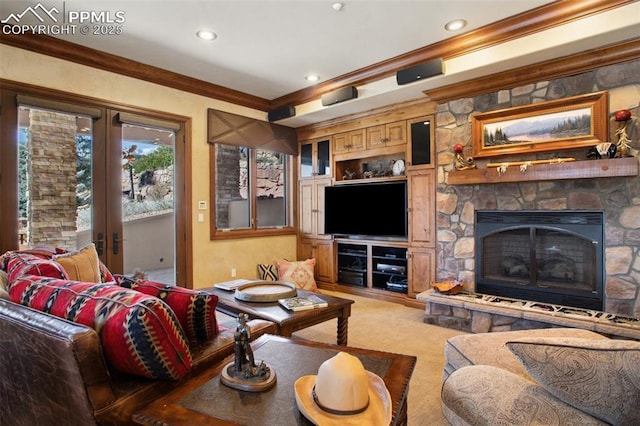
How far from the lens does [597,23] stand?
2.79 m

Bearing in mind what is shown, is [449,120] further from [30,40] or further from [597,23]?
[30,40]

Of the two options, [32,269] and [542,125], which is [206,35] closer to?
[32,269]

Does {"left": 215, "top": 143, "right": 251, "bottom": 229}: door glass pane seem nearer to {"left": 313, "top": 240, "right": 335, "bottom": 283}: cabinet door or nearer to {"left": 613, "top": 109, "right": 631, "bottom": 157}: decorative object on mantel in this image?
{"left": 313, "top": 240, "right": 335, "bottom": 283}: cabinet door

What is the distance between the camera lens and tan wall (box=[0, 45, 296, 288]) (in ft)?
10.8

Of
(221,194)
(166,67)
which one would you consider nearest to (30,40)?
(166,67)

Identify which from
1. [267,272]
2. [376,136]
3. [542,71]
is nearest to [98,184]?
[267,272]

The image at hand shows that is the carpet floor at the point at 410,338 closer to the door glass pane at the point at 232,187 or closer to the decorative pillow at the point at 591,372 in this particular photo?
the decorative pillow at the point at 591,372

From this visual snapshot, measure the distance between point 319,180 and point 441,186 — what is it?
1.99 meters

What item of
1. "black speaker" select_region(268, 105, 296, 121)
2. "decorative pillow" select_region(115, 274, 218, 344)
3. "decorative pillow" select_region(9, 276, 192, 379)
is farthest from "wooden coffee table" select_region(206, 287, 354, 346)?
"black speaker" select_region(268, 105, 296, 121)

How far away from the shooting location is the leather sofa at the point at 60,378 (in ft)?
3.51

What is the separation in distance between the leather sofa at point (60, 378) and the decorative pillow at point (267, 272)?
3654mm

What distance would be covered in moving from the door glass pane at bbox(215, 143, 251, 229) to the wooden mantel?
2905mm

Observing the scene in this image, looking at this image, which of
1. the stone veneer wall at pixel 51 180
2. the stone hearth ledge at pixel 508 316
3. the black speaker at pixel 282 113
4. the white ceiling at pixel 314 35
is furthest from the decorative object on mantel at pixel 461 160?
the stone veneer wall at pixel 51 180

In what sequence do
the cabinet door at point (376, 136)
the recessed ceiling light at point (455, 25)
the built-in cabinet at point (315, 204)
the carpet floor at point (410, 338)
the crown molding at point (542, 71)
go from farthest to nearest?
the built-in cabinet at point (315, 204) < the cabinet door at point (376, 136) < the recessed ceiling light at point (455, 25) < the crown molding at point (542, 71) < the carpet floor at point (410, 338)
